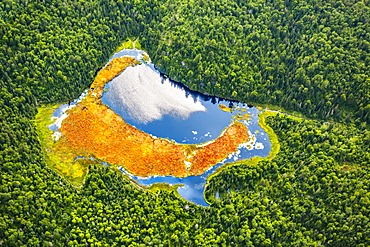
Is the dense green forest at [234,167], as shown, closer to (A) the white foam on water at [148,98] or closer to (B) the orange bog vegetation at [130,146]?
(B) the orange bog vegetation at [130,146]

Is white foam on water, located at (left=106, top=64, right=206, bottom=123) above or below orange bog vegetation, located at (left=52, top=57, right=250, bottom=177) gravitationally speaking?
above

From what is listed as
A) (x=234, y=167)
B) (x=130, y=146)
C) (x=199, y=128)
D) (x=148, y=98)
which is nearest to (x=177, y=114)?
(x=199, y=128)

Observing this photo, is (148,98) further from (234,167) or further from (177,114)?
(234,167)

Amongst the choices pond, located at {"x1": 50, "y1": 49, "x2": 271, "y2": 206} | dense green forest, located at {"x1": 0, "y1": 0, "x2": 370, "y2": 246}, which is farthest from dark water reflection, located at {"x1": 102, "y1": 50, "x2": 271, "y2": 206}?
dense green forest, located at {"x1": 0, "y1": 0, "x2": 370, "y2": 246}

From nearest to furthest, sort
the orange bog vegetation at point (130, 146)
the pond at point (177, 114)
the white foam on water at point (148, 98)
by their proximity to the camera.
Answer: the orange bog vegetation at point (130, 146) → the pond at point (177, 114) → the white foam on water at point (148, 98)

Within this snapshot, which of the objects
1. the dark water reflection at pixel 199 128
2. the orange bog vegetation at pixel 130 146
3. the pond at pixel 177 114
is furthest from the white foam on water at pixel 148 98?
the orange bog vegetation at pixel 130 146

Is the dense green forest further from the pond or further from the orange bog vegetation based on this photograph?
the orange bog vegetation

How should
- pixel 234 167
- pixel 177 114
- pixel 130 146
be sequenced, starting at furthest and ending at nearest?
1. pixel 177 114
2. pixel 130 146
3. pixel 234 167
